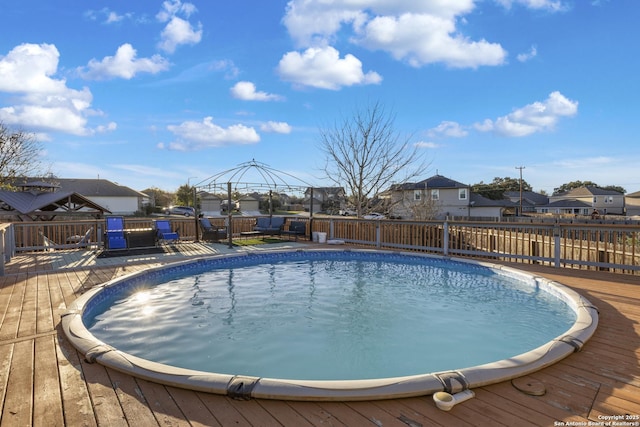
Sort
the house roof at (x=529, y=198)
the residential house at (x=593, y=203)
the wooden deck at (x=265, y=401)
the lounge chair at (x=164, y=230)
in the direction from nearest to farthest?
the wooden deck at (x=265, y=401) → the lounge chair at (x=164, y=230) → the residential house at (x=593, y=203) → the house roof at (x=529, y=198)

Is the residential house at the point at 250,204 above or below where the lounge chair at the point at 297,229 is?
above

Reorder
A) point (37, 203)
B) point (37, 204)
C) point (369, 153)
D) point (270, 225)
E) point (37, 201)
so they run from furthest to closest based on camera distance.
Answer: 1. point (369, 153)
2. point (270, 225)
3. point (37, 201)
4. point (37, 203)
5. point (37, 204)


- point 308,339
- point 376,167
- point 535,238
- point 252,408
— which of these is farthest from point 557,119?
point 252,408

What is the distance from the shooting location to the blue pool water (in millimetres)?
3598

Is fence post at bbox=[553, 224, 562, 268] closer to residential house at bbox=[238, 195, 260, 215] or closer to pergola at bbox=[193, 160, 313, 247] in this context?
pergola at bbox=[193, 160, 313, 247]

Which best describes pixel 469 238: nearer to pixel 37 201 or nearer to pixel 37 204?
pixel 37 204

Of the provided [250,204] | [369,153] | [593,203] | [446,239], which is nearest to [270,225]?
[369,153]

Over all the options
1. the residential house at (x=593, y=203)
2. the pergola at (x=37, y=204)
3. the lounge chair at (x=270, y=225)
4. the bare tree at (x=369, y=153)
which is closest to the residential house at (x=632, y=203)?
the residential house at (x=593, y=203)

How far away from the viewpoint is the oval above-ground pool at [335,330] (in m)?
2.37

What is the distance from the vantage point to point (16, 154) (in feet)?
66.0

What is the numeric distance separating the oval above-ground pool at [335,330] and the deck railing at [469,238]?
111 centimetres

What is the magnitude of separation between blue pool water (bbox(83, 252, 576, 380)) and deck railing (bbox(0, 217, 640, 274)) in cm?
131

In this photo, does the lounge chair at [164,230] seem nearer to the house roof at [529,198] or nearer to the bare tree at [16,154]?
the bare tree at [16,154]

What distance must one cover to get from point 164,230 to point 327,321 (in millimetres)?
7900
